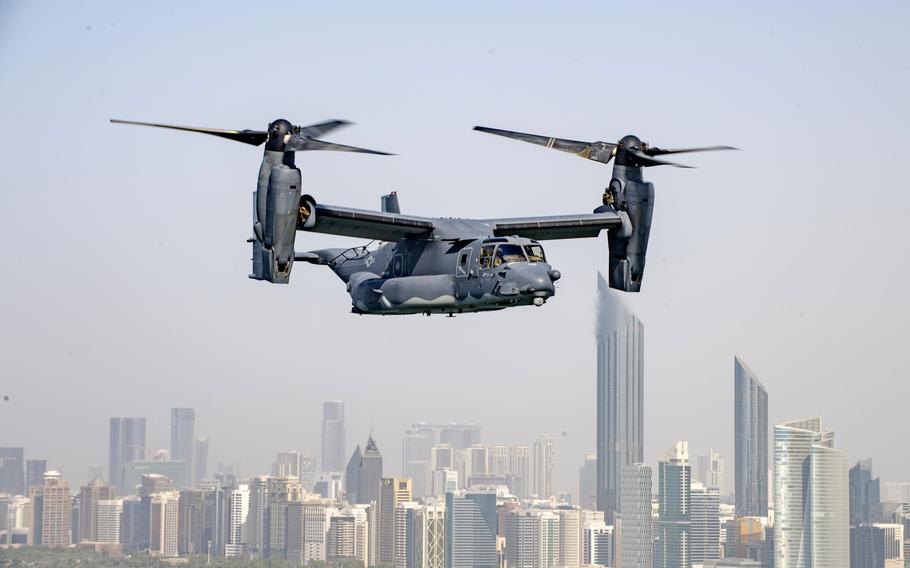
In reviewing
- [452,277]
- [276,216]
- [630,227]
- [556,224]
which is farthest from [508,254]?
[276,216]

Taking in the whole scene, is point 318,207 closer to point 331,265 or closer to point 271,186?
point 271,186

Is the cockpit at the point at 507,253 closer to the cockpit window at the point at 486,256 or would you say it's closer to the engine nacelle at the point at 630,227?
the cockpit window at the point at 486,256

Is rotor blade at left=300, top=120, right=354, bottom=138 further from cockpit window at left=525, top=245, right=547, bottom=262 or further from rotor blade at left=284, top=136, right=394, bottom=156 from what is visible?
cockpit window at left=525, top=245, right=547, bottom=262

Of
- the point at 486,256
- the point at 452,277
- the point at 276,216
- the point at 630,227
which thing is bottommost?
the point at 452,277

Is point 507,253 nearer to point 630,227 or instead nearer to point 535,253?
point 535,253

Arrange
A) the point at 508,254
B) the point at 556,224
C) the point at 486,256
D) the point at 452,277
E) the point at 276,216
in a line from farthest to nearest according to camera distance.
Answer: the point at 556,224 → the point at 452,277 → the point at 486,256 → the point at 508,254 → the point at 276,216

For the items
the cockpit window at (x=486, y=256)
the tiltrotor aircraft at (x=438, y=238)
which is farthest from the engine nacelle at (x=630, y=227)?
the cockpit window at (x=486, y=256)

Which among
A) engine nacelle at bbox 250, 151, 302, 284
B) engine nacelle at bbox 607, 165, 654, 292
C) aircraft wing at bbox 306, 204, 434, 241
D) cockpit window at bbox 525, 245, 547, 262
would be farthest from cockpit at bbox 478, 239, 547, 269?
engine nacelle at bbox 250, 151, 302, 284
